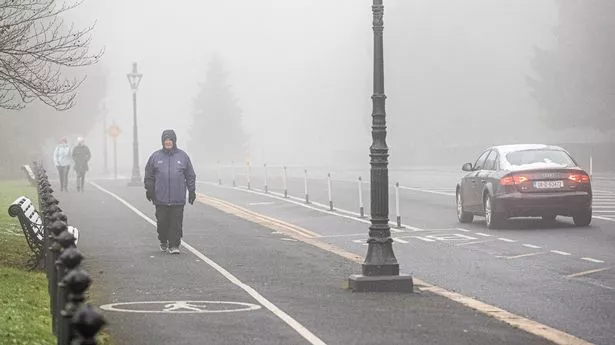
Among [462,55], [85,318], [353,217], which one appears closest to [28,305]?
[85,318]

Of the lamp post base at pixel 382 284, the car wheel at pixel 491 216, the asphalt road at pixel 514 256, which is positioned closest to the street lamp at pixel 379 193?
the lamp post base at pixel 382 284

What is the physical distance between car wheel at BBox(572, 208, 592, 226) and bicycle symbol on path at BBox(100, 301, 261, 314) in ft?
36.6

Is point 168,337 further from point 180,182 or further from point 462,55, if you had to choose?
point 462,55

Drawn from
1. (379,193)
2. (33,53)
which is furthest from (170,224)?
(379,193)

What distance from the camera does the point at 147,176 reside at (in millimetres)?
19047

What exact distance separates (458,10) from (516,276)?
2603 inches

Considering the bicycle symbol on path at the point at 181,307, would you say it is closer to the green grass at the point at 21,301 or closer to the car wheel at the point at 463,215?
the green grass at the point at 21,301

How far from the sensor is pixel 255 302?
41.8ft

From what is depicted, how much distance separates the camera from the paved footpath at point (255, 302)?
1055 centimetres

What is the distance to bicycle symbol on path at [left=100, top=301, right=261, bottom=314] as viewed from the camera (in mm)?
12125

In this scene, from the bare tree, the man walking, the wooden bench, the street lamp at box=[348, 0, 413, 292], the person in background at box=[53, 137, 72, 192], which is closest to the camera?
the street lamp at box=[348, 0, 413, 292]

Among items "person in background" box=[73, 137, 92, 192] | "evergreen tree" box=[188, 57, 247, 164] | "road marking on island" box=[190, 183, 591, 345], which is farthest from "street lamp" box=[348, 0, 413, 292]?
"evergreen tree" box=[188, 57, 247, 164]

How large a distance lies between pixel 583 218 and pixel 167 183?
7.71 m

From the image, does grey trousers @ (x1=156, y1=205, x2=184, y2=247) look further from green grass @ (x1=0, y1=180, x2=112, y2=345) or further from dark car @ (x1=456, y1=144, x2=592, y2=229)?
dark car @ (x1=456, y1=144, x2=592, y2=229)
